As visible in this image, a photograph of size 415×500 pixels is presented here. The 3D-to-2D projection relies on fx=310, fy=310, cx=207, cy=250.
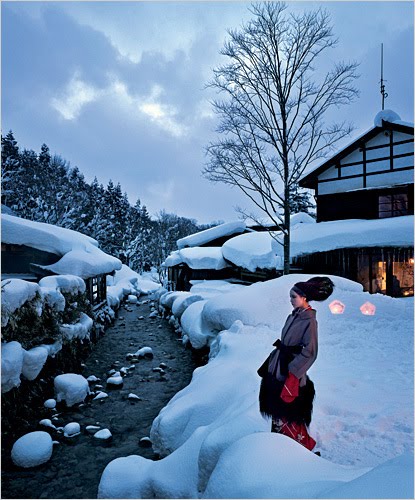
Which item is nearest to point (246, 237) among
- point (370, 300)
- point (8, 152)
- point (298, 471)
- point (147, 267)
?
point (370, 300)

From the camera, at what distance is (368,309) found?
8461 mm

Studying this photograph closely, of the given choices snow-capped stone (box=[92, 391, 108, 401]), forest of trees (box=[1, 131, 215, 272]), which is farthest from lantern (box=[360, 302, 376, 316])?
forest of trees (box=[1, 131, 215, 272])

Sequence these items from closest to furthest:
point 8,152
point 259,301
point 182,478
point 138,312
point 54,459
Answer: point 182,478
point 54,459
point 259,301
point 138,312
point 8,152

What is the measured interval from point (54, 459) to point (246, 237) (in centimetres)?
1693

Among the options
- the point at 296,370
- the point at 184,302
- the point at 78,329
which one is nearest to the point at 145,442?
the point at 296,370

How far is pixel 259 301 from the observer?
8.61 metres

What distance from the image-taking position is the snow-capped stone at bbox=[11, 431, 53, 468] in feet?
17.3

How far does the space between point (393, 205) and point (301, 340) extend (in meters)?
14.0

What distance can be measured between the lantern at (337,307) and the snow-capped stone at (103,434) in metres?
6.35

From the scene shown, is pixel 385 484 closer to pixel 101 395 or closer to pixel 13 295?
pixel 13 295

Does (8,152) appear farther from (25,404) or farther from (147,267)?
(25,404)

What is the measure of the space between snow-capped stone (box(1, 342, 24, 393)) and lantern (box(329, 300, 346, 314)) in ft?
25.2

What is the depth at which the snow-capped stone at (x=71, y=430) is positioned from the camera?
20.9 feet

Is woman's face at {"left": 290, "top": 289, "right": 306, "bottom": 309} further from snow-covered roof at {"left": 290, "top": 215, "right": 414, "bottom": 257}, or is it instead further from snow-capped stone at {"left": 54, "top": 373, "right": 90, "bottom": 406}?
snow-covered roof at {"left": 290, "top": 215, "right": 414, "bottom": 257}
